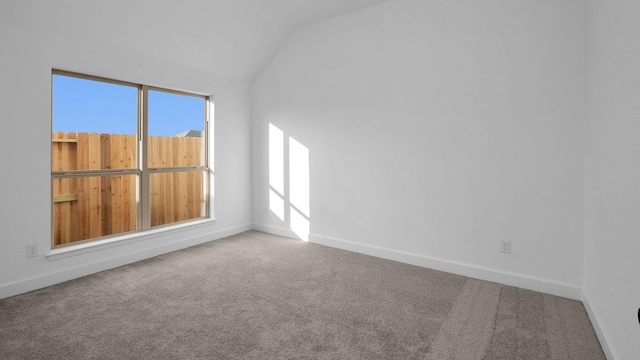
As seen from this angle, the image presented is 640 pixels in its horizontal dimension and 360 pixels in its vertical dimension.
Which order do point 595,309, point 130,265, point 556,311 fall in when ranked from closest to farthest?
1. point 595,309
2. point 556,311
3. point 130,265

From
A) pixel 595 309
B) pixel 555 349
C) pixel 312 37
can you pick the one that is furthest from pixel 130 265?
pixel 595 309

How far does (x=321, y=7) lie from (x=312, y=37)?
455 mm

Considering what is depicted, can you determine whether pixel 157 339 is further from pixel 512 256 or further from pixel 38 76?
pixel 512 256

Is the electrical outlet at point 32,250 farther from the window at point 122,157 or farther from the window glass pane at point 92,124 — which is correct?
the window glass pane at point 92,124

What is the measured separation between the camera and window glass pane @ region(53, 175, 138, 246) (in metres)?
3.20

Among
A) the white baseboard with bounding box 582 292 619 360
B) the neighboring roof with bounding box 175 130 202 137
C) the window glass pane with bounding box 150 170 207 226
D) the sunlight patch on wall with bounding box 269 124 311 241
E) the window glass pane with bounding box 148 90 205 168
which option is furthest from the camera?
the sunlight patch on wall with bounding box 269 124 311 241

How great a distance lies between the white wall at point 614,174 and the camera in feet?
5.18

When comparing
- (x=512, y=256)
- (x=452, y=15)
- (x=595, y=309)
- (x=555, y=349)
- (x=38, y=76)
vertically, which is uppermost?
(x=452, y=15)

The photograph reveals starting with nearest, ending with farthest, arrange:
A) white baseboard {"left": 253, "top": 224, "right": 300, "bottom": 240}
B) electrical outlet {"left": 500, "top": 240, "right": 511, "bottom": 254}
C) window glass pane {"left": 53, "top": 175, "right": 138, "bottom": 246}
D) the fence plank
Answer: electrical outlet {"left": 500, "top": 240, "right": 511, "bottom": 254} → window glass pane {"left": 53, "top": 175, "right": 138, "bottom": 246} → the fence plank → white baseboard {"left": 253, "top": 224, "right": 300, "bottom": 240}

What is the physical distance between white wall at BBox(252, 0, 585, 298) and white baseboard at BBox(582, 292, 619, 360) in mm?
291

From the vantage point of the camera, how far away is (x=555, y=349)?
196 centimetres

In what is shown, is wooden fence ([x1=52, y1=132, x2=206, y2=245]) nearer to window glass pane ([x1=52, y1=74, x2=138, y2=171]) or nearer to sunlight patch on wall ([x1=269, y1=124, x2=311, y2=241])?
window glass pane ([x1=52, y1=74, x2=138, y2=171])

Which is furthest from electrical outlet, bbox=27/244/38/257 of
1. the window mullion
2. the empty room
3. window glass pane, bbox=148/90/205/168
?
window glass pane, bbox=148/90/205/168

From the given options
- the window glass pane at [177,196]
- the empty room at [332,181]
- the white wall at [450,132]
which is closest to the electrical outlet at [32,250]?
the empty room at [332,181]
